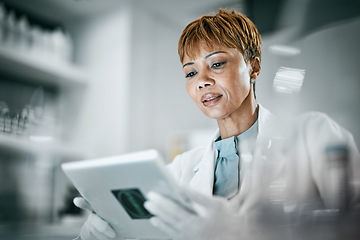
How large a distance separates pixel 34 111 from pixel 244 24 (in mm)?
1355

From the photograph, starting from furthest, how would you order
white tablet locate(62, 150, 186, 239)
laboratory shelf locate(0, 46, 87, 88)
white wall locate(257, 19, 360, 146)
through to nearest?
laboratory shelf locate(0, 46, 87, 88) < white wall locate(257, 19, 360, 146) < white tablet locate(62, 150, 186, 239)

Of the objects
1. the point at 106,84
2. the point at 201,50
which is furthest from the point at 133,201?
the point at 106,84

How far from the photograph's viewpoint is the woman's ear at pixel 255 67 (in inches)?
33.0

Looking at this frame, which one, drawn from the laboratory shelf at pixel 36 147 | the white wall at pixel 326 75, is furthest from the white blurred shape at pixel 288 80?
the laboratory shelf at pixel 36 147

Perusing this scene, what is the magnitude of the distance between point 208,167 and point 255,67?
0.86ft

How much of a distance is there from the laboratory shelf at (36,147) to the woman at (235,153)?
0.93 m

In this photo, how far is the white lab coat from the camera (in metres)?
0.70

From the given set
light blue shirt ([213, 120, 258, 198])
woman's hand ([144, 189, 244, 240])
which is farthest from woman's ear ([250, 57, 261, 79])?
woman's hand ([144, 189, 244, 240])

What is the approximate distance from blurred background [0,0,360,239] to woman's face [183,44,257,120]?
1.16 feet

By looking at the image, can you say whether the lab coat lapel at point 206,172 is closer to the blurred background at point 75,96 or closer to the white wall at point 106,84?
the blurred background at point 75,96

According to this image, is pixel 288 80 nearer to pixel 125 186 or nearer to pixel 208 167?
pixel 208 167

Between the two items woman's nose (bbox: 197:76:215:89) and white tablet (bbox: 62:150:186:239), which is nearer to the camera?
white tablet (bbox: 62:150:186:239)

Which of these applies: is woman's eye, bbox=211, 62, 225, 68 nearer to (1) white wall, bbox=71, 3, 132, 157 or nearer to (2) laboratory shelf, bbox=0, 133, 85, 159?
(1) white wall, bbox=71, 3, 132, 157

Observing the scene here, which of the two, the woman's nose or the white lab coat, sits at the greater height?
the woman's nose
